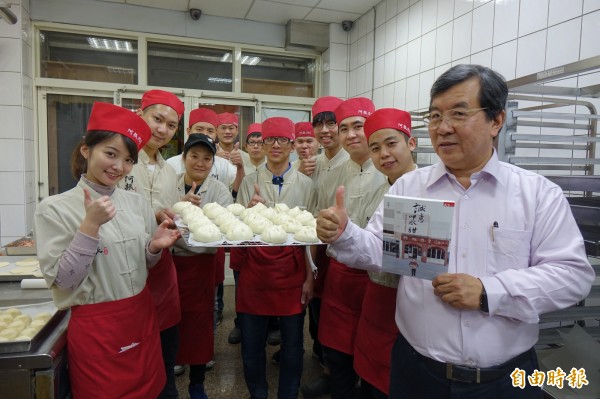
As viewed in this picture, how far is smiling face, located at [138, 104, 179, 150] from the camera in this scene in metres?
2.05

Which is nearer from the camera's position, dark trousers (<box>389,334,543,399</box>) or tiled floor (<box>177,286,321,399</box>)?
dark trousers (<box>389,334,543,399</box>)

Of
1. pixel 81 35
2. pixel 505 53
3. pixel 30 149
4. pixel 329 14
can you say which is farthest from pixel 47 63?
pixel 505 53

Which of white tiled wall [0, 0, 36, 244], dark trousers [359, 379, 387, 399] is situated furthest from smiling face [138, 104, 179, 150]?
white tiled wall [0, 0, 36, 244]

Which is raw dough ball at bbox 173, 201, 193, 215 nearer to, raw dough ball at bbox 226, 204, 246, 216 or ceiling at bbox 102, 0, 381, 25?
raw dough ball at bbox 226, 204, 246, 216

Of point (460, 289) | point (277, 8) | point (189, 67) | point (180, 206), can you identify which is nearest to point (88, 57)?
point (189, 67)

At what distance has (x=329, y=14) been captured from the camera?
4699 mm

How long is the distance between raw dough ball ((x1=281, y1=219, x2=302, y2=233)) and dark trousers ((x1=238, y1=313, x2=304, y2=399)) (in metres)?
0.50

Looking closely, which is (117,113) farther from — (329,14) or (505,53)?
(329,14)

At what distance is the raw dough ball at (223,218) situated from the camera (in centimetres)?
197

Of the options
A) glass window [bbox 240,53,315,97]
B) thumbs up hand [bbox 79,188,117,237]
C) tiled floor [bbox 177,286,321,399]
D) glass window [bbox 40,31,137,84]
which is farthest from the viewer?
glass window [bbox 240,53,315,97]

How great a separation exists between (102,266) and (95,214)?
0.79ft

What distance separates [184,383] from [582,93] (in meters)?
2.89

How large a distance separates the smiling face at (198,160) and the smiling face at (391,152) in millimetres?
939

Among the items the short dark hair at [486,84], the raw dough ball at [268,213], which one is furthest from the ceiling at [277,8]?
the short dark hair at [486,84]
